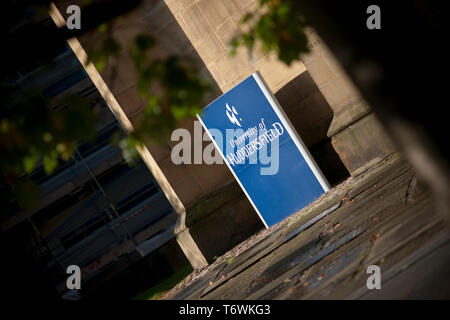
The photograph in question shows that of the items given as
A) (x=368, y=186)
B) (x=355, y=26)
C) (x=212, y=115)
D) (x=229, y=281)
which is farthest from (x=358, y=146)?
(x=355, y=26)

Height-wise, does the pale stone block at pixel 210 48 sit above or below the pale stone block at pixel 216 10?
below

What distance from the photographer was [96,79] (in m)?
10.9

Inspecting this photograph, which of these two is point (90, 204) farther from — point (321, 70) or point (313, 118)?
point (321, 70)

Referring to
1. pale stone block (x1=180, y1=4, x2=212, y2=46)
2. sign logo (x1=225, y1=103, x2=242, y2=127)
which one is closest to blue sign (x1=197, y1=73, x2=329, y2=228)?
sign logo (x1=225, y1=103, x2=242, y2=127)

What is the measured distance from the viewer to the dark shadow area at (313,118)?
1023 centimetres

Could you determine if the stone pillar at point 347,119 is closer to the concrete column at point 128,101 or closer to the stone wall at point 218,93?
the stone wall at point 218,93

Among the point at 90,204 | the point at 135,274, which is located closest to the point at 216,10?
the point at 135,274

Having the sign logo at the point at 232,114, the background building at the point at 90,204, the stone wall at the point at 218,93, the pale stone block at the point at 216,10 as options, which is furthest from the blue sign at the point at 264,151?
the background building at the point at 90,204

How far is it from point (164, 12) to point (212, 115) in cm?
254

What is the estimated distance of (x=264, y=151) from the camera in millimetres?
9656

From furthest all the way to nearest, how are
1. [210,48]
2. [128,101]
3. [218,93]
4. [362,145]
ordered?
1. [218,93]
2. [210,48]
3. [128,101]
4. [362,145]

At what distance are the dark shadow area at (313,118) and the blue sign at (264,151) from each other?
909mm

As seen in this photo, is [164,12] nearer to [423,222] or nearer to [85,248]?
[423,222]

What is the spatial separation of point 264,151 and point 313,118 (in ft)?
4.45
